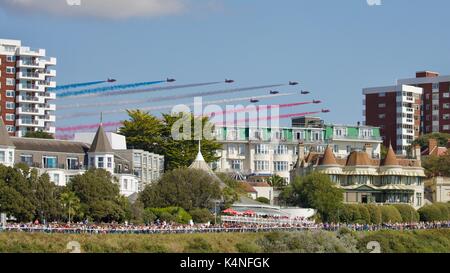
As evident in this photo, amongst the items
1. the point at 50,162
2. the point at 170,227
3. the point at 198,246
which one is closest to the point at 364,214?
the point at 50,162

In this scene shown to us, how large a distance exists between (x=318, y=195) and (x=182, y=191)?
2174 cm

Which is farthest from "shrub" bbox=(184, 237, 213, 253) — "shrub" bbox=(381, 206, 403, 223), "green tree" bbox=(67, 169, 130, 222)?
"shrub" bbox=(381, 206, 403, 223)

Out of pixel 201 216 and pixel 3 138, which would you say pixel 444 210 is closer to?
pixel 201 216

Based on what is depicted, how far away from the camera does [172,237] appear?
106m

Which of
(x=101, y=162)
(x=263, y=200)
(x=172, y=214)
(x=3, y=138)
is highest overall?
(x=3, y=138)

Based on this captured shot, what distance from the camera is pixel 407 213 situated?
518 feet

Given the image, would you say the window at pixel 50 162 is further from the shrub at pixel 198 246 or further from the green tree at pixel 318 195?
the shrub at pixel 198 246

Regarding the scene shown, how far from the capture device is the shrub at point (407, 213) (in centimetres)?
15612

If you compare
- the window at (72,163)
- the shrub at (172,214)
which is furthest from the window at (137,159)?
the shrub at (172,214)

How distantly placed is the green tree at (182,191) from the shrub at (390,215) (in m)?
23.0

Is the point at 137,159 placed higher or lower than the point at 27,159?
lower
